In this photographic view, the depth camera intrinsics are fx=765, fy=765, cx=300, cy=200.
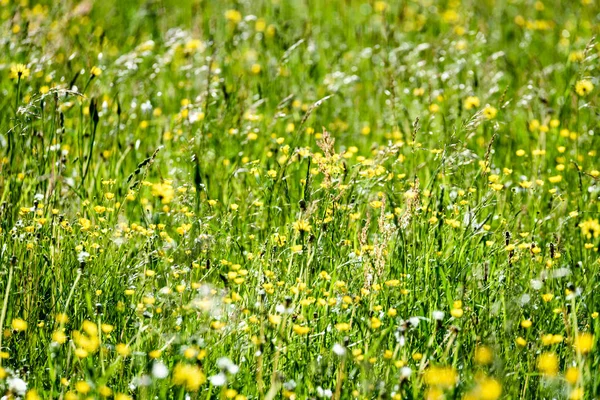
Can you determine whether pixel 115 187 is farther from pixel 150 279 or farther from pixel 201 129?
pixel 150 279

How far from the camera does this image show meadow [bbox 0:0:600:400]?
2.14 metres

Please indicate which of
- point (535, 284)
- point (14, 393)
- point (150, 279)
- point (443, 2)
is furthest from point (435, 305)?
point (443, 2)

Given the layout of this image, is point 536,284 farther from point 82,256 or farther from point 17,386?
point 17,386

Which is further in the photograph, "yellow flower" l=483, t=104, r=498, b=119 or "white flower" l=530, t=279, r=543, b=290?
"yellow flower" l=483, t=104, r=498, b=119

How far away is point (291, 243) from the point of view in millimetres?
2793

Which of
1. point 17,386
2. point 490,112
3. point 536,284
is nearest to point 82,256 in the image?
point 17,386

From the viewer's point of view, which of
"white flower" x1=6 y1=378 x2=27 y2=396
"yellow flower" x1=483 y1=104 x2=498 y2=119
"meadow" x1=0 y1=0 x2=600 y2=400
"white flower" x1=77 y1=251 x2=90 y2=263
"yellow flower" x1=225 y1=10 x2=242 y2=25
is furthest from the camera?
"yellow flower" x1=225 y1=10 x2=242 y2=25

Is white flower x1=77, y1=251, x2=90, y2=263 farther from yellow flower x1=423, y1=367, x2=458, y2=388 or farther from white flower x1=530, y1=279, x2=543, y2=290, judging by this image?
white flower x1=530, y1=279, x2=543, y2=290

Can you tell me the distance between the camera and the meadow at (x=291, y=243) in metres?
2.14

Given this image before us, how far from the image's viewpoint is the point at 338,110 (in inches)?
171

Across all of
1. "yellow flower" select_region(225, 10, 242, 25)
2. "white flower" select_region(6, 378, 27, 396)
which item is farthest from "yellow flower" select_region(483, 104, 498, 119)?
"yellow flower" select_region(225, 10, 242, 25)

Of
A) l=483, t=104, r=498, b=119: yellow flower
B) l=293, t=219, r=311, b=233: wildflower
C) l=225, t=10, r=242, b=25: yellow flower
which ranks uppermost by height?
l=225, t=10, r=242, b=25: yellow flower

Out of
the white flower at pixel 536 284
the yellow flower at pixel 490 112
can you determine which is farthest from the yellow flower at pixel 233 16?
the white flower at pixel 536 284

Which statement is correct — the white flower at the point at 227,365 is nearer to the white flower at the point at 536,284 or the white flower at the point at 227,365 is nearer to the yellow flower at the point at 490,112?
the white flower at the point at 536,284
